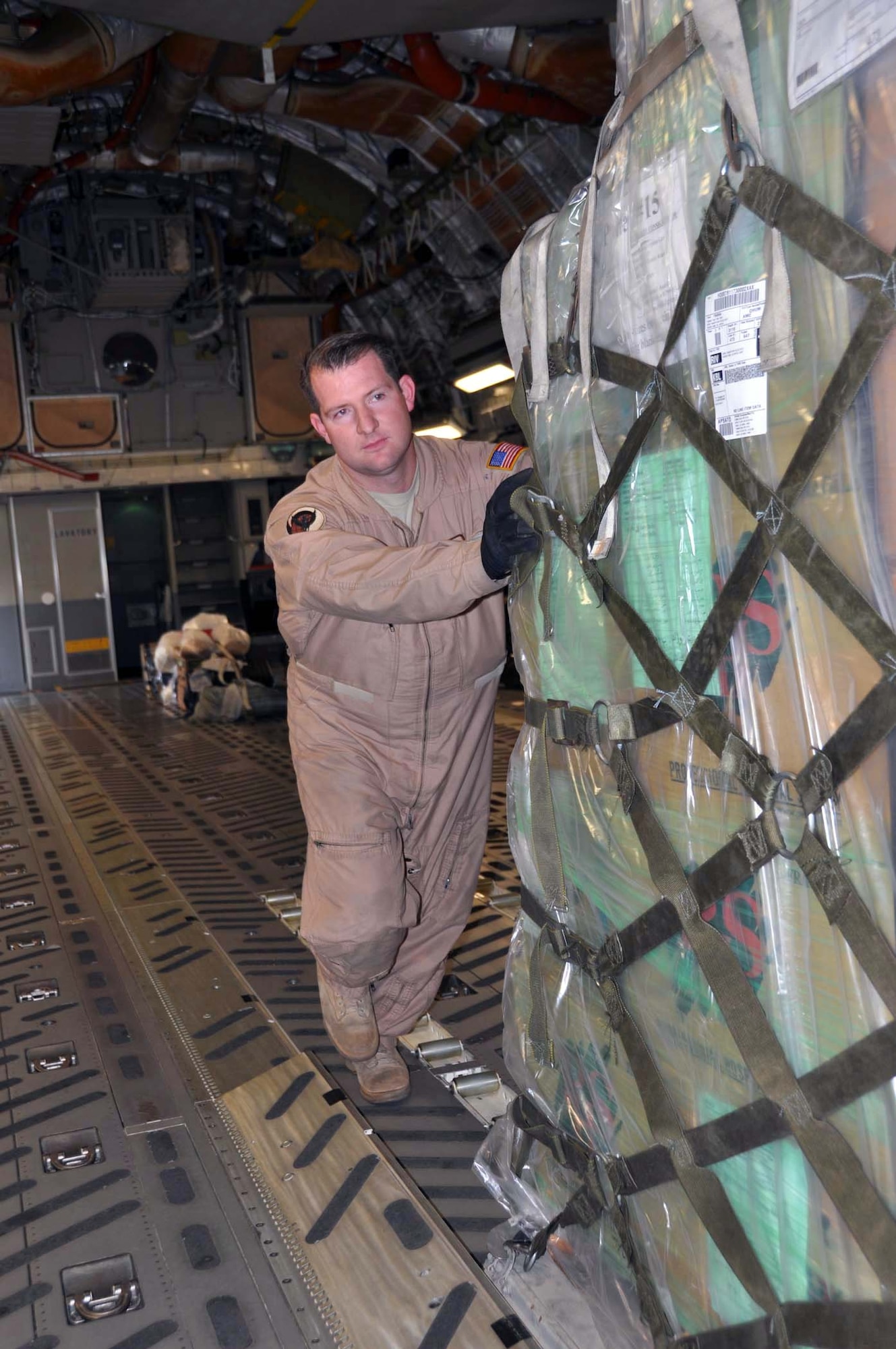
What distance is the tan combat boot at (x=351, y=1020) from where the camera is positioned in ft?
9.20

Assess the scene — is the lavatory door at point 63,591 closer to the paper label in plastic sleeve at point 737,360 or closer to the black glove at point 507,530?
the black glove at point 507,530

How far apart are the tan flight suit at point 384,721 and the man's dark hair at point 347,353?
0.21 metres

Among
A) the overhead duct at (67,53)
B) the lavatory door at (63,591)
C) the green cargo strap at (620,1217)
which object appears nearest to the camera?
the green cargo strap at (620,1217)

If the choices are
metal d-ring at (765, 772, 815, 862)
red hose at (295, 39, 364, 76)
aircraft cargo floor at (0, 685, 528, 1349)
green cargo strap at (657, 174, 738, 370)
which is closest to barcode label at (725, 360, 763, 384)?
green cargo strap at (657, 174, 738, 370)

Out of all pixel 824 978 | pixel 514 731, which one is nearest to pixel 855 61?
pixel 824 978

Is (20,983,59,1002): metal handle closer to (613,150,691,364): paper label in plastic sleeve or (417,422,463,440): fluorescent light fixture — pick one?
(613,150,691,364): paper label in plastic sleeve

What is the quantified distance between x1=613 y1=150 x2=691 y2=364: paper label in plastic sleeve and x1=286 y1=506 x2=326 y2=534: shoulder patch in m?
1.13

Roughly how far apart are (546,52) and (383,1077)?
6362 millimetres

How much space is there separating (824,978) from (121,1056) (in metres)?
2.38

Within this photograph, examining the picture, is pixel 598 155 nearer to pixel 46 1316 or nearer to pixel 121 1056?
pixel 46 1316

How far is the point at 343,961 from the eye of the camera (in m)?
2.76

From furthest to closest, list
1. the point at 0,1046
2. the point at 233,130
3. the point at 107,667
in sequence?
the point at 107,667, the point at 233,130, the point at 0,1046

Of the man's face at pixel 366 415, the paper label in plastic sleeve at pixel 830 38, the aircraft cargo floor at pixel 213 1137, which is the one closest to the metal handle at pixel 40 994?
the aircraft cargo floor at pixel 213 1137

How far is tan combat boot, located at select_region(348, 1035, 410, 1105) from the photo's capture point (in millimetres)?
2773
